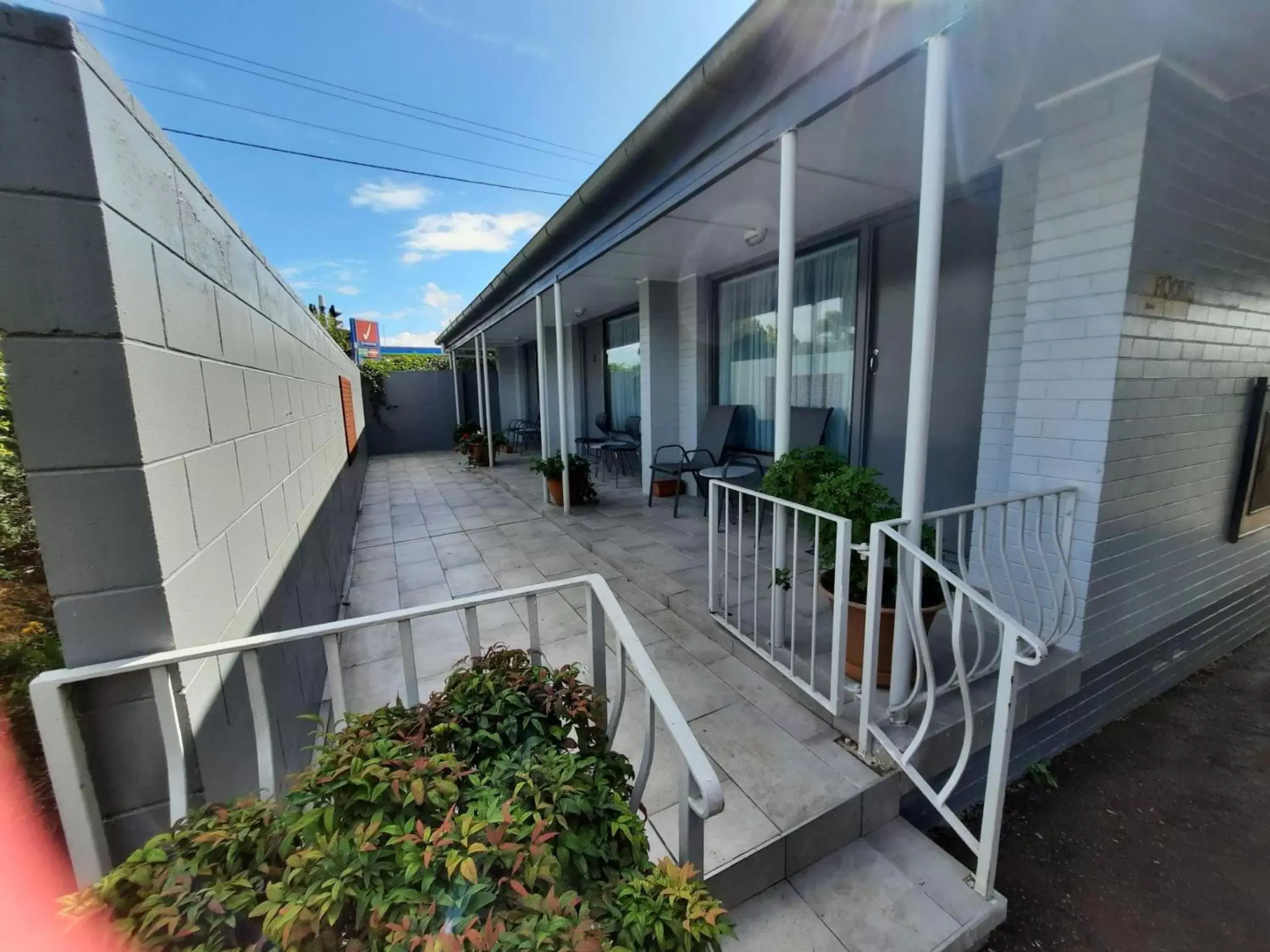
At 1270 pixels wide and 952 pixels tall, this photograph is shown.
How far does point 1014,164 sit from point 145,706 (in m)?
3.86

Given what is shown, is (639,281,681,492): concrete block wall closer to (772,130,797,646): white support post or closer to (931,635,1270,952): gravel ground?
(772,130,797,646): white support post

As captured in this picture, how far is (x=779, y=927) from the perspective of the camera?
52.4 inches

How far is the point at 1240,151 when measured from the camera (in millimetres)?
2332

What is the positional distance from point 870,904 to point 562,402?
4265 millimetres

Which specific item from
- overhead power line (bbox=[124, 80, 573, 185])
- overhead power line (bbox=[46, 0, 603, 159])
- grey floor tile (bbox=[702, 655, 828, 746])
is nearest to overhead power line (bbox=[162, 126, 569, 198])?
overhead power line (bbox=[124, 80, 573, 185])

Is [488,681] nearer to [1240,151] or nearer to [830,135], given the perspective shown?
[830,135]

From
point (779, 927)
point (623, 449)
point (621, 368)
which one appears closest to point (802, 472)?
point (779, 927)

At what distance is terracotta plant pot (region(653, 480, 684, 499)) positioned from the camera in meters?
5.64

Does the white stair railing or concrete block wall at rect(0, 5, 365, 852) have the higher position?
concrete block wall at rect(0, 5, 365, 852)

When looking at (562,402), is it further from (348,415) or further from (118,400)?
(118,400)

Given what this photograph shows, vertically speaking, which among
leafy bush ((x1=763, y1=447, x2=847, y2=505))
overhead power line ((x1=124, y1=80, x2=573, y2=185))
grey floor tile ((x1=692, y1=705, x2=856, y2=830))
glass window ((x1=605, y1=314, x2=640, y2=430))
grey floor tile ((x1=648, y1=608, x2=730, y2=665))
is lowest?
grey floor tile ((x1=692, y1=705, x2=856, y2=830))

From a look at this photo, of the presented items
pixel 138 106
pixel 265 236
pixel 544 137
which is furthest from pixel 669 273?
pixel 265 236

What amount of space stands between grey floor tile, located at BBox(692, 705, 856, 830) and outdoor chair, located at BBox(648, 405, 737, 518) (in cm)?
276

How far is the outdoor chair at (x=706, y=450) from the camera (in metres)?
4.80
